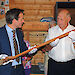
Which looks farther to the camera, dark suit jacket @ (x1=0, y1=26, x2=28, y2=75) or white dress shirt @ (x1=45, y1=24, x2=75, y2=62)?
white dress shirt @ (x1=45, y1=24, x2=75, y2=62)

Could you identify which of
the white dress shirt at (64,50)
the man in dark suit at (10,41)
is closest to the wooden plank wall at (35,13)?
the white dress shirt at (64,50)

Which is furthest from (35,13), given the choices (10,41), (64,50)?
(10,41)

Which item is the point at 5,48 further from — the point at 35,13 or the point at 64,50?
the point at 35,13

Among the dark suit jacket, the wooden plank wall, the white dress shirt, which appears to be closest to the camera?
the dark suit jacket

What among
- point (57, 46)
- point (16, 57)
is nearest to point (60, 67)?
point (57, 46)

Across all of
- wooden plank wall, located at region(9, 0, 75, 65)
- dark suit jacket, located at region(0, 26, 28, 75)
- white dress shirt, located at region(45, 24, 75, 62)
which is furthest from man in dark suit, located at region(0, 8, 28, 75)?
wooden plank wall, located at region(9, 0, 75, 65)

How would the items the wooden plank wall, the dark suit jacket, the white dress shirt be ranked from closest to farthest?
the dark suit jacket < the white dress shirt < the wooden plank wall

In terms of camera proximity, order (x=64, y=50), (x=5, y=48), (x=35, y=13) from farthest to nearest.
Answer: (x=35, y=13), (x=64, y=50), (x=5, y=48)

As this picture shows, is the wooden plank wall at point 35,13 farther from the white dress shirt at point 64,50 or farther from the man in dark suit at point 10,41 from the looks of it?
the man in dark suit at point 10,41

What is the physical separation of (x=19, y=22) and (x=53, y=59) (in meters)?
0.93

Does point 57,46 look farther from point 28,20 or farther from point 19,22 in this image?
point 28,20

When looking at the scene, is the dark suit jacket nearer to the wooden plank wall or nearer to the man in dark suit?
the man in dark suit

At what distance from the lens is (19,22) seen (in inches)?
76.2

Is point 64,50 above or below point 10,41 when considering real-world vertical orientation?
below
